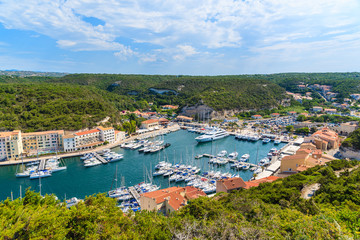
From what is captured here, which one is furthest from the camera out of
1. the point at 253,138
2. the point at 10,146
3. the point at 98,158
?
the point at 253,138

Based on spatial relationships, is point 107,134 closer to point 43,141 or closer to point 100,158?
point 100,158

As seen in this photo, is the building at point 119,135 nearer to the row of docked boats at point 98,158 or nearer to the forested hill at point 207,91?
the row of docked boats at point 98,158

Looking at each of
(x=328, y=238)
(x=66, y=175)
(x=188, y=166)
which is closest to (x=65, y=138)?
(x=66, y=175)

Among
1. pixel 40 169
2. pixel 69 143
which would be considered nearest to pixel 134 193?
pixel 40 169

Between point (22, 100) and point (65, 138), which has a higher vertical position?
point (22, 100)

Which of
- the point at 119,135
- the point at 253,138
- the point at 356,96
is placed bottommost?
the point at 253,138

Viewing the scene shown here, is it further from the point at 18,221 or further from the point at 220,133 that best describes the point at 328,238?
the point at 220,133
